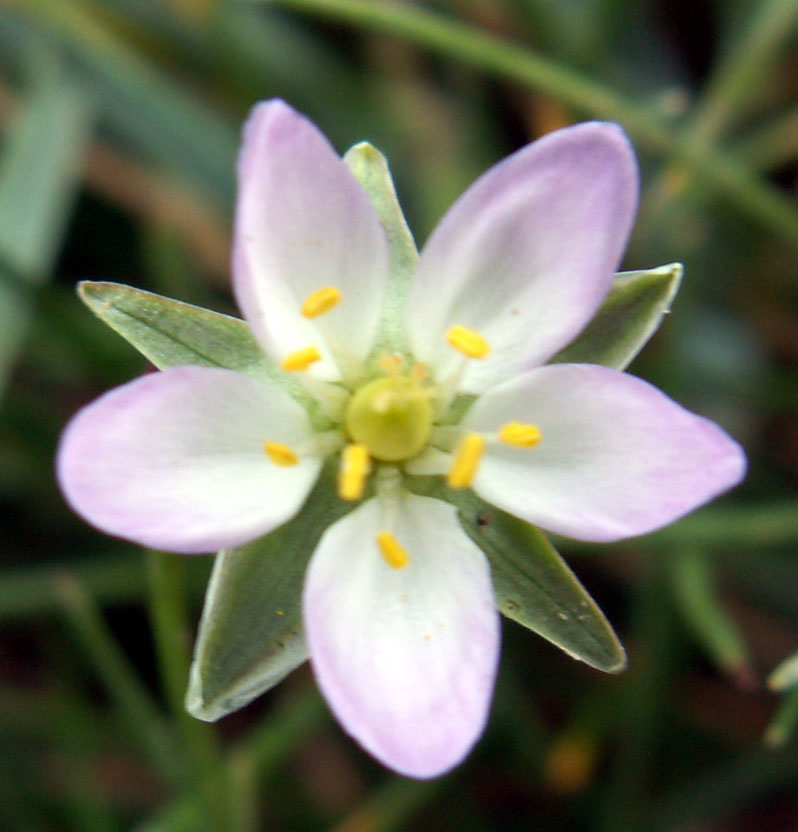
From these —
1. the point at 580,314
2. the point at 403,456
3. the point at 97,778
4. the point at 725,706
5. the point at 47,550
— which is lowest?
the point at 97,778

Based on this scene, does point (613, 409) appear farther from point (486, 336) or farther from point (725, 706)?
point (725, 706)

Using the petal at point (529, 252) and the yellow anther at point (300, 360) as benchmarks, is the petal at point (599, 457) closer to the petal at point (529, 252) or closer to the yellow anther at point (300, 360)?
the petal at point (529, 252)

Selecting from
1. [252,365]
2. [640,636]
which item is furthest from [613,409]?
[640,636]

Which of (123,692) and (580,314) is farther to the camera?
(123,692)

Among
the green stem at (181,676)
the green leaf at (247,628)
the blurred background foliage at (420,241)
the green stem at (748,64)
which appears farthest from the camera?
the green stem at (748,64)

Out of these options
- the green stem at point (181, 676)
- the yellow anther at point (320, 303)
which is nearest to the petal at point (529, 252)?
the yellow anther at point (320, 303)

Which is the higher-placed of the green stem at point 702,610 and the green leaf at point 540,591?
→ the green leaf at point 540,591
